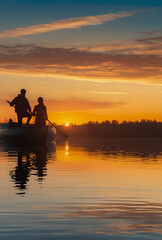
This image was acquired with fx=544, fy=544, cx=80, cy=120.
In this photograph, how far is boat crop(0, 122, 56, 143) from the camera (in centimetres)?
3506

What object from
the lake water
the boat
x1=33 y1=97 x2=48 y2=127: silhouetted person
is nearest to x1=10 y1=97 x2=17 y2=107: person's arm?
x1=33 y1=97 x2=48 y2=127: silhouetted person

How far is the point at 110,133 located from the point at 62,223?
68.4 m

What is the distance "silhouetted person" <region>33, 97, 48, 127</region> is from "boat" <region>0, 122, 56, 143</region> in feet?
1.49

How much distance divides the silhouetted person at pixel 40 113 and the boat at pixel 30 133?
46 centimetres

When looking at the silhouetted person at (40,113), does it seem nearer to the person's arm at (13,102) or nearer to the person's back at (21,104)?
the person's back at (21,104)

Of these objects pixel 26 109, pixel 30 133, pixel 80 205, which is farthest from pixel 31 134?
pixel 80 205

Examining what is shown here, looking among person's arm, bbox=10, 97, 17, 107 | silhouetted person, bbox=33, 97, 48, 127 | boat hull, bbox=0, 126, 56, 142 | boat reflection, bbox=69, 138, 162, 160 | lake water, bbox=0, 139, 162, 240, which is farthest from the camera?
boat hull, bbox=0, 126, 56, 142

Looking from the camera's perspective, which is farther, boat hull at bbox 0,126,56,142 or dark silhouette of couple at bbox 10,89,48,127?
boat hull at bbox 0,126,56,142

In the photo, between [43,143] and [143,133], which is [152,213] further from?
[143,133]

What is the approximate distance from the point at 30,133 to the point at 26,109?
62.4 inches

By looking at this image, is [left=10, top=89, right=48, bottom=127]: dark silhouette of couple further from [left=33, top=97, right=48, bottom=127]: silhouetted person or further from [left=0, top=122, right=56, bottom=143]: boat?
[left=0, top=122, right=56, bottom=143]: boat

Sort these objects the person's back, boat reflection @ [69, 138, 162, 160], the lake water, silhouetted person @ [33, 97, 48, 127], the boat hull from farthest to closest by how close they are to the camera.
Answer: the boat hull
the person's back
silhouetted person @ [33, 97, 48, 127]
boat reflection @ [69, 138, 162, 160]
the lake water

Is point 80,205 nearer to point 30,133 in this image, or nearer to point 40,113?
point 40,113

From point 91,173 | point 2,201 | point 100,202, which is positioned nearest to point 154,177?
point 91,173
